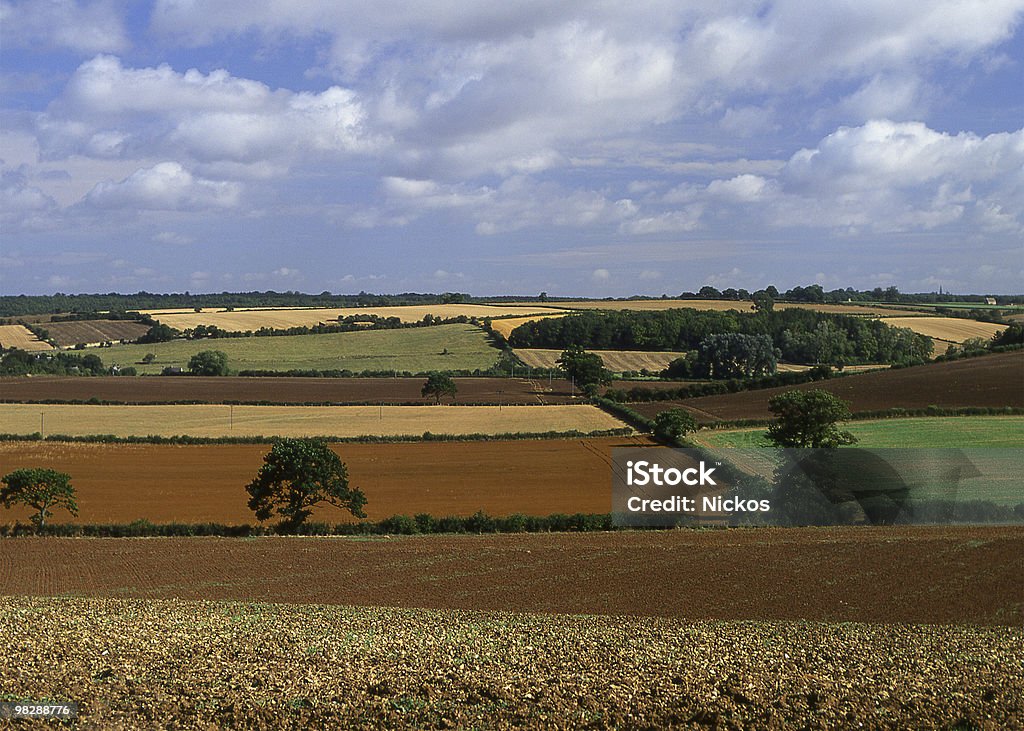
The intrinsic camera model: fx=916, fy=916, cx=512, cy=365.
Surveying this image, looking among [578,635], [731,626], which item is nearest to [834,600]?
[731,626]

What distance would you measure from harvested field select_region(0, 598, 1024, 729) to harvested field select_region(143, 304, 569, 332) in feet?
367

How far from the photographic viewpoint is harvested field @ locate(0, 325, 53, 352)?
4375 inches

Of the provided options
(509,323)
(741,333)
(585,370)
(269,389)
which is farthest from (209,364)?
(741,333)

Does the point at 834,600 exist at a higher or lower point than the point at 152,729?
lower

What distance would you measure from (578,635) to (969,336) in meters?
74.2

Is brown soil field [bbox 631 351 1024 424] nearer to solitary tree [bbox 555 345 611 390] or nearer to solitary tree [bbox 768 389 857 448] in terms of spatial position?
solitary tree [bbox 555 345 611 390]

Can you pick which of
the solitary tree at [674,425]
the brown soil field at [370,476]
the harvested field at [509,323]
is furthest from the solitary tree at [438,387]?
the harvested field at [509,323]

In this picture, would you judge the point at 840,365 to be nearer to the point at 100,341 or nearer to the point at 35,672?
the point at 35,672

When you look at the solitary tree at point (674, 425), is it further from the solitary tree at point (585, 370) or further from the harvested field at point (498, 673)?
the harvested field at point (498, 673)

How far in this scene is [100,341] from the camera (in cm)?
11875

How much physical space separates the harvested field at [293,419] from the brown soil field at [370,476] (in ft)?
17.0

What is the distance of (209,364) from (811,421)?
72.1 m

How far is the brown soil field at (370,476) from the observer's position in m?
36.2

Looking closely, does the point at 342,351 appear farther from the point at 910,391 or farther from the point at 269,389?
the point at 910,391
